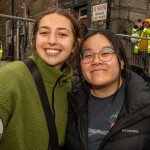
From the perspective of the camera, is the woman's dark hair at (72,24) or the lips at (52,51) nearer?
the lips at (52,51)

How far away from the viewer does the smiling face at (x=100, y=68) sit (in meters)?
2.09

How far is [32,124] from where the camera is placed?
191 centimetres

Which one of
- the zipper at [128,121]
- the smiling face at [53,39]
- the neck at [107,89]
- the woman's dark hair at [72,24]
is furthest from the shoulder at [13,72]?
the zipper at [128,121]

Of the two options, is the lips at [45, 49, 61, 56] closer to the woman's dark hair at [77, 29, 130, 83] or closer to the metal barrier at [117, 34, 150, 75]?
the woman's dark hair at [77, 29, 130, 83]

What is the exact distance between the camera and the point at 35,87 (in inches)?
Result: 78.3

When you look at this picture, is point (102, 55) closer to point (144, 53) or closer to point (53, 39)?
point (53, 39)

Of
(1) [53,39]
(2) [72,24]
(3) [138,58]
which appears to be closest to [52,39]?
(1) [53,39]

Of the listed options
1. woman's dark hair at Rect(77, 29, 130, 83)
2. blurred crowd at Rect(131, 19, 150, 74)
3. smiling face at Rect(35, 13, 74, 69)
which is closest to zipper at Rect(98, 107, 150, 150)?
woman's dark hair at Rect(77, 29, 130, 83)

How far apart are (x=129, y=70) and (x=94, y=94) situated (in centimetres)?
33

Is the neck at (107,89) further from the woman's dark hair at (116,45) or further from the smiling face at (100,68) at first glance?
the woman's dark hair at (116,45)

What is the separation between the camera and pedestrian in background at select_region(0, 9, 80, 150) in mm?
1808

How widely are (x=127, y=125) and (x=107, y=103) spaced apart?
0.94 ft

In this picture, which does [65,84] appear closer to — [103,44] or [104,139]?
[103,44]

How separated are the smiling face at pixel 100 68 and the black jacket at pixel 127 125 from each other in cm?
14
